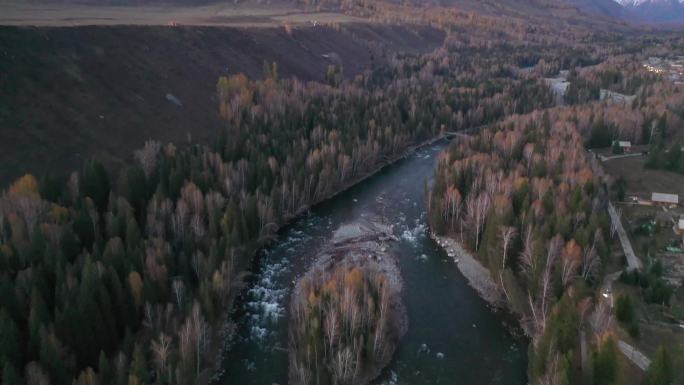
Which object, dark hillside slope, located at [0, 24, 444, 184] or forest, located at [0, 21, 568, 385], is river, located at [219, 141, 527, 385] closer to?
forest, located at [0, 21, 568, 385]

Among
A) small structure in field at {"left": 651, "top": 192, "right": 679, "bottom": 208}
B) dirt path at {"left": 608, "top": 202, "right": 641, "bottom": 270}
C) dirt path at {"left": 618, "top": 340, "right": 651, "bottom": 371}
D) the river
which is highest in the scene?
small structure in field at {"left": 651, "top": 192, "right": 679, "bottom": 208}

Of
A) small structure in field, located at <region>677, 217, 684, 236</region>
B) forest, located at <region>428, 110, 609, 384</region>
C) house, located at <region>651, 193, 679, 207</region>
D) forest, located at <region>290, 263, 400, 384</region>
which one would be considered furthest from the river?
house, located at <region>651, 193, 679, 207</region>

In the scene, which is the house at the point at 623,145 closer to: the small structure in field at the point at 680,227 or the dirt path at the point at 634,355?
the small structure in field at the point at 680,227

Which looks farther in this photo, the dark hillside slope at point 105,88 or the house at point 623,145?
the house at point 623,145

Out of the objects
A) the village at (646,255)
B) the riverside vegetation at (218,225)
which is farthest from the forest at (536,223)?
the village at (646,255)

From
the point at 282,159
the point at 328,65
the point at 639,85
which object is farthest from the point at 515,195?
the point at 639,85

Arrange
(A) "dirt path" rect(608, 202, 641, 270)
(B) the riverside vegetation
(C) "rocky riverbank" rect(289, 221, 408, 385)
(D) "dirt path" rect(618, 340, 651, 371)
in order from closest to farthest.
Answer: (B) the riverside vegetation < (C) "rocky riverbank" rect(289, 221, 408, 385) < (D) "dirt path" rect(618, 340, 651, 371) < (A) "dirt path" rect(608, 202, 641, 270)

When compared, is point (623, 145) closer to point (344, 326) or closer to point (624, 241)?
point (624, 241)

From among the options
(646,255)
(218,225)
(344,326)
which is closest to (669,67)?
(646,255)
